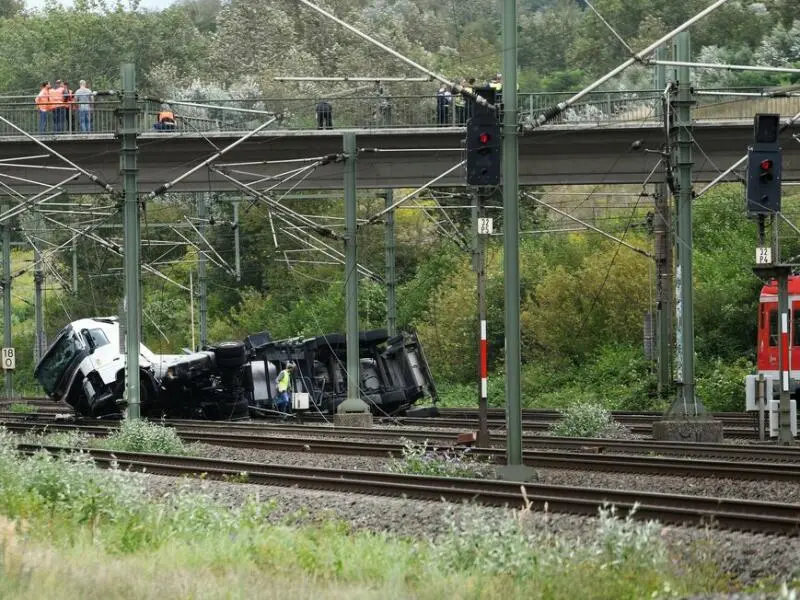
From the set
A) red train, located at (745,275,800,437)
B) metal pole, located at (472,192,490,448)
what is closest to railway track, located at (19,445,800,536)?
metal pole, located at (472,192,490,448)

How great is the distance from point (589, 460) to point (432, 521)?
285 inches

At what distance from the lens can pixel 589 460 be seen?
23.1 m

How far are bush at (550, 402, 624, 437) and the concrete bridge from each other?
8709 millimetres

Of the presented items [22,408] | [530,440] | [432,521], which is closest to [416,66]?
[432,521]

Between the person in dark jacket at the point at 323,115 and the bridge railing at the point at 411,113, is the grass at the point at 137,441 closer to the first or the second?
the bridge railing at the point at 411,113

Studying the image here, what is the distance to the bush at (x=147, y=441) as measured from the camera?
28.3 metres

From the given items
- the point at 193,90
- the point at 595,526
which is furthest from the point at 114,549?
the point at 193,90

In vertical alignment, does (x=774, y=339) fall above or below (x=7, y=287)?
below

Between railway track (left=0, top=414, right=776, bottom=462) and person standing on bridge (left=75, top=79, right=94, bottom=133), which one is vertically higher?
person standing on bridge (left=75, top=79, right=94, bottom=133)

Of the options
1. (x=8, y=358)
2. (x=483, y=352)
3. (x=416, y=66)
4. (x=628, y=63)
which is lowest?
(x=8, y=358)

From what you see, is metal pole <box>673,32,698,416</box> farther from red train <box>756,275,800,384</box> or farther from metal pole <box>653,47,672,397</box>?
metal pole <box>653,47,672,397</box>

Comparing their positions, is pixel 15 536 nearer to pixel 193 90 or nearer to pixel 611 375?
pixel 611 375

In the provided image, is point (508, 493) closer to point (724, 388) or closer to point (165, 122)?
point (165, 122)

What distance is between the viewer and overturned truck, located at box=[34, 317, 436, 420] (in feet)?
124
